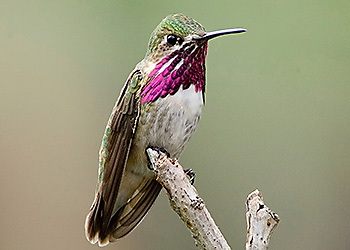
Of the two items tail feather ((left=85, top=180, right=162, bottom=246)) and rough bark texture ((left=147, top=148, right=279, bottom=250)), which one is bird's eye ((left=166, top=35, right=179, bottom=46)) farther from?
tail feather ((left=85, top=180, right=162, bottom=246))

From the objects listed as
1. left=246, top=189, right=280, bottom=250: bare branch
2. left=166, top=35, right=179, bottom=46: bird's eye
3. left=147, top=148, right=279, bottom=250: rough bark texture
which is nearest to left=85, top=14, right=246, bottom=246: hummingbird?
left=166, top=35, right=179, bottom=46: bird's eye

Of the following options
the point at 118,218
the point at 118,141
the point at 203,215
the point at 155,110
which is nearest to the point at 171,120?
the point at 155,110

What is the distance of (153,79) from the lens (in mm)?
1446

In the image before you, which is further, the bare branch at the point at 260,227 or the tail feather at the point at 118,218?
the tail feather at the point at 118,218

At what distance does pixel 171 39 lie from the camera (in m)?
1.45

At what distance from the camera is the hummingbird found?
1433 millimetres

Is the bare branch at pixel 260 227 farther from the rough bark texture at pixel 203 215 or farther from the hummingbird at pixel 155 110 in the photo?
the hummingbird at pixel 155 110

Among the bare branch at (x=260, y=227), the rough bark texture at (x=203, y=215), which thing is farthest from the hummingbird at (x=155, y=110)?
the bare branch at (x=260, y=227)

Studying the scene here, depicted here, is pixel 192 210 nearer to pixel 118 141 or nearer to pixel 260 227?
pixel 260 227

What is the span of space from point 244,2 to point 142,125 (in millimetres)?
1458

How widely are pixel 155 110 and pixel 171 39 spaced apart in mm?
208

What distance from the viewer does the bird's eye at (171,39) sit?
145 cm
